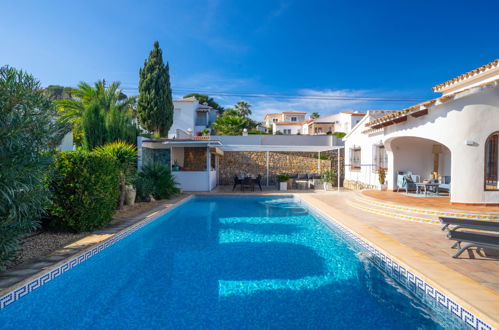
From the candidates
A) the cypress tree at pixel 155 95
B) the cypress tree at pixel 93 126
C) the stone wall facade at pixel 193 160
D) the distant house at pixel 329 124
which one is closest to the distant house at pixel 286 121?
the distant house at pixel 329 124

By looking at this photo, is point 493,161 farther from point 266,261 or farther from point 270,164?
point 270,164

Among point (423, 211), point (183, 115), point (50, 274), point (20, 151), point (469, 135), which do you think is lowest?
point (50, 274)

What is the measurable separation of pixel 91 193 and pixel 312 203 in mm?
9072

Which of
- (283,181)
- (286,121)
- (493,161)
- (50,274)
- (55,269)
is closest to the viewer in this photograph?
(50,274)

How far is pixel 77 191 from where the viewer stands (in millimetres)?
6762

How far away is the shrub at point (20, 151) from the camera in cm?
420

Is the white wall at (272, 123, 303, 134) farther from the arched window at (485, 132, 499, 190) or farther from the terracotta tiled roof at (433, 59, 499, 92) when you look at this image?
the arched window at (485, 132, 499, 190)

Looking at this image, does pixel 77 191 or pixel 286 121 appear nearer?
pixel 77 191

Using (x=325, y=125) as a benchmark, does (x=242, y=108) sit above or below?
above

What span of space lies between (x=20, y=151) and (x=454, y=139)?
443 inches

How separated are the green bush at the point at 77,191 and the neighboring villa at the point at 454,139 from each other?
1066cm

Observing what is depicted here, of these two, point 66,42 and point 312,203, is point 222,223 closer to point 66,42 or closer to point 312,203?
point 312,203

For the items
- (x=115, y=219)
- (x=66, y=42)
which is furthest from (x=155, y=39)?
(x=115, y=219)

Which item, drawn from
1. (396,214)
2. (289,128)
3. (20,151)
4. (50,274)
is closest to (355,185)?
(396,214)
